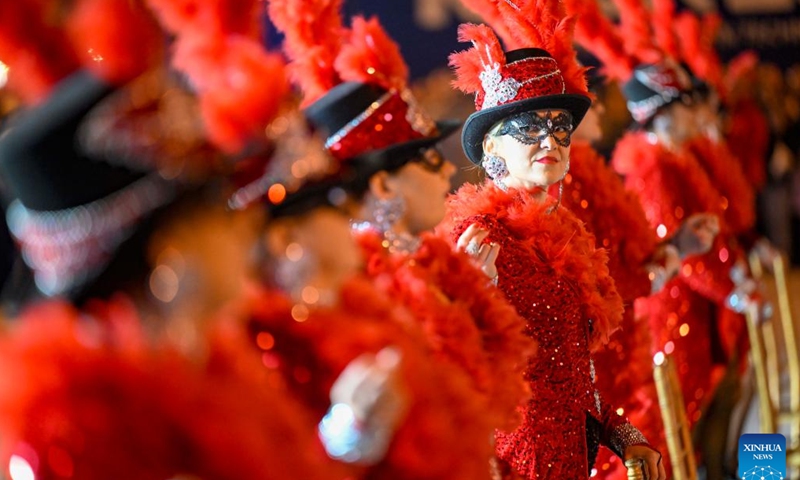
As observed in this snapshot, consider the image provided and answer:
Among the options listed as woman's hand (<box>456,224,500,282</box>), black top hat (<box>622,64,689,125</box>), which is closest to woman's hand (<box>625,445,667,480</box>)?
woman's hand (<box>456,224,500,282</box>)

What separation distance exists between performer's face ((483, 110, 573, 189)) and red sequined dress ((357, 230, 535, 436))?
0.35m

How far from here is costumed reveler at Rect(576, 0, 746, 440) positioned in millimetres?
3746

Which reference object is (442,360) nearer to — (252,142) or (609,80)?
(252,142)

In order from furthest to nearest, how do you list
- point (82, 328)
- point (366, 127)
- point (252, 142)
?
point (366, 127), point (252, 142), point (82, 328)

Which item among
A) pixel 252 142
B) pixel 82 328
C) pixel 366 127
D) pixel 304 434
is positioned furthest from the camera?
→ pixel 366 127

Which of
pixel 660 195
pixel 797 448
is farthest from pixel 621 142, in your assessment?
pixel 797 448

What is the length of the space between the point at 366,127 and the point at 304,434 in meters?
1.00

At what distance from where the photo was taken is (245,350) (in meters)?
1.49

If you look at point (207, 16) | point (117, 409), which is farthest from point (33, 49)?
point (117, 409)

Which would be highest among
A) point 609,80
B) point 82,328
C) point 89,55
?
point 89,55

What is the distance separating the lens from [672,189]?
3.83 metres

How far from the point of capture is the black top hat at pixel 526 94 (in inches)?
93.6

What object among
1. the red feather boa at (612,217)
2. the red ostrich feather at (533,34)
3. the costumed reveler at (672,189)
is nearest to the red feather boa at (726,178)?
the costumed reveler at (672,189)

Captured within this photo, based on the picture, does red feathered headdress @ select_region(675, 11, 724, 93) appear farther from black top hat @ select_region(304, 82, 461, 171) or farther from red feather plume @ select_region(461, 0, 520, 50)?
black top hat @ select_region(304, 82, 461, 171)
